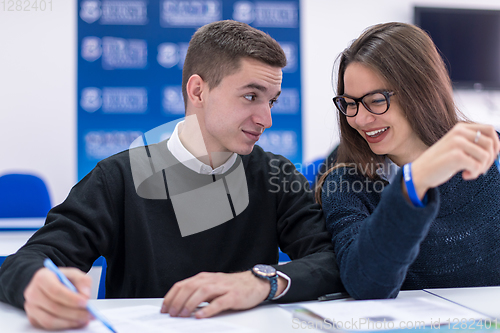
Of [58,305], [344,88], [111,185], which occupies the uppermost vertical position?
[344,88]

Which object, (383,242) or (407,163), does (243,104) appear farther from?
(383,242)

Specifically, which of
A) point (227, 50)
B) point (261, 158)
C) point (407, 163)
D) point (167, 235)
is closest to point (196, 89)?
point (227, 50)

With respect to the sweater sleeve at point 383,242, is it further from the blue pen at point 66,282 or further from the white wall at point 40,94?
the white wall at point 40,94

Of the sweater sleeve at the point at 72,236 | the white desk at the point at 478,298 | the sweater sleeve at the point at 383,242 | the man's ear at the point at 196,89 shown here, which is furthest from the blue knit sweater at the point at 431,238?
the sweater sleeve at the point at 72,236

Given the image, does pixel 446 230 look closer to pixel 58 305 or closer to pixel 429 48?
pixel 429 48

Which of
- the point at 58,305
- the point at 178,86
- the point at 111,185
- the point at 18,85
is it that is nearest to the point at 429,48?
the point at 111,185

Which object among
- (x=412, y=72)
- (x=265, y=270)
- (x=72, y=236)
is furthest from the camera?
(x=412, y=72)

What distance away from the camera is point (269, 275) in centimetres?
88

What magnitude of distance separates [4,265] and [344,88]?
1017 millimetres

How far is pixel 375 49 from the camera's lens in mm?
1174

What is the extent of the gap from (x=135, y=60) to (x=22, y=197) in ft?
4.56

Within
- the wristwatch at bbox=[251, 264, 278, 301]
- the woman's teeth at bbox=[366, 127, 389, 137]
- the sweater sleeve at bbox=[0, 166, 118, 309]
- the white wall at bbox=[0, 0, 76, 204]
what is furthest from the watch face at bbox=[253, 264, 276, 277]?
the white wall at bbox=[0, 0, 76, 204]

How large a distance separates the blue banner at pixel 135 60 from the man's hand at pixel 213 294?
268 cm

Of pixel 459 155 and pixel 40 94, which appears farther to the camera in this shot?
pixel 40 94
